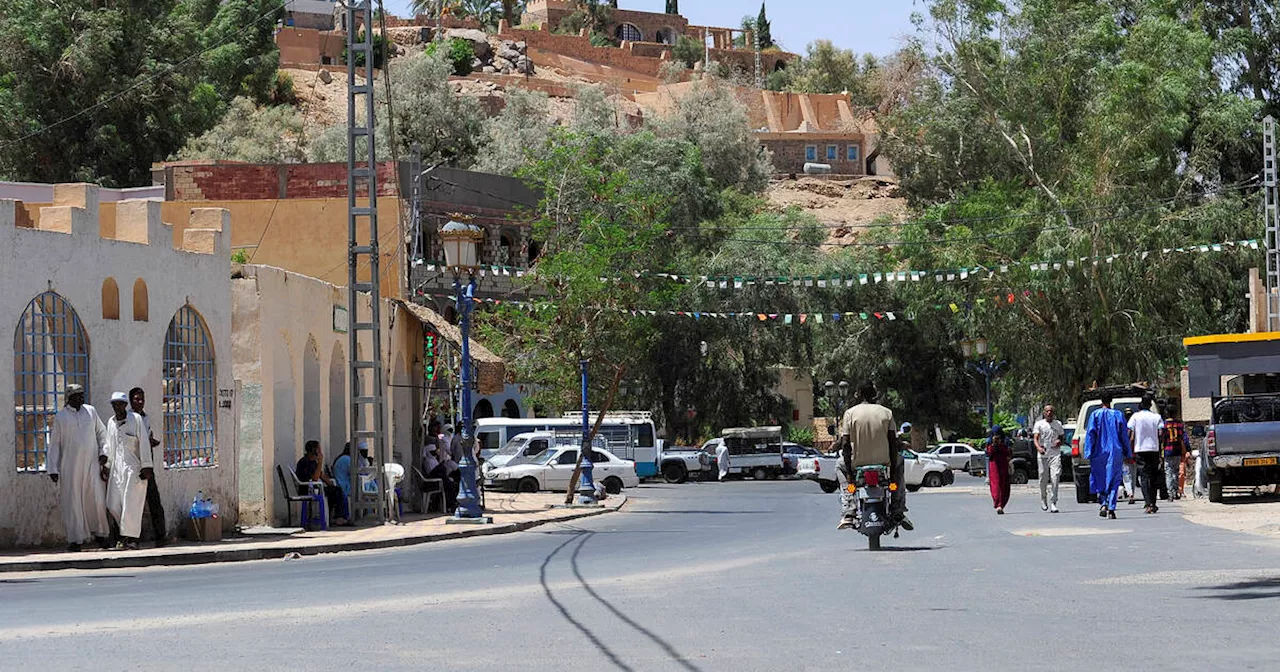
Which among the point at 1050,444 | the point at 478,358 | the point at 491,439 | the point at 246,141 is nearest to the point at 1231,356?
the point at 1050,444

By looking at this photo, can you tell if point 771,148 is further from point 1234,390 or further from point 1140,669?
point 1140,669

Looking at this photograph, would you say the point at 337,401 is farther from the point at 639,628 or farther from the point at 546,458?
the point at 639,628

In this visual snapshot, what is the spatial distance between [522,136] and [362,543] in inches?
2367

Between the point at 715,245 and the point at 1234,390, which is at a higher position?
the point at 715,245

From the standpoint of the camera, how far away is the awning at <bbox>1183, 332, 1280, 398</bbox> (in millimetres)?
31172

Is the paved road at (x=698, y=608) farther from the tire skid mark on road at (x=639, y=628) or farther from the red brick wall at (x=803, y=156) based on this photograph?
the red brick wall at (x=803, y=156)

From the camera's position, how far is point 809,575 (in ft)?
49.1

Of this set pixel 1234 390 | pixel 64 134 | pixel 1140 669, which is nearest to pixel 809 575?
pixel 1140 669

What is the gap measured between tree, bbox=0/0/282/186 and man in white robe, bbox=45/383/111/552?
51.7 meters

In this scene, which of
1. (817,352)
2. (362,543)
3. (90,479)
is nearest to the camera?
(90,479)

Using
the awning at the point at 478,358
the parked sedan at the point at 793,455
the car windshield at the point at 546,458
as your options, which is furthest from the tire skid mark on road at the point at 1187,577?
the parked sedan at the point at 793,455

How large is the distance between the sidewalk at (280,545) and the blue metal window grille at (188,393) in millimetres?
1434

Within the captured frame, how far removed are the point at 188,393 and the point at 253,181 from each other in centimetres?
1957

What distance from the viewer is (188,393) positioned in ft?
76.3
